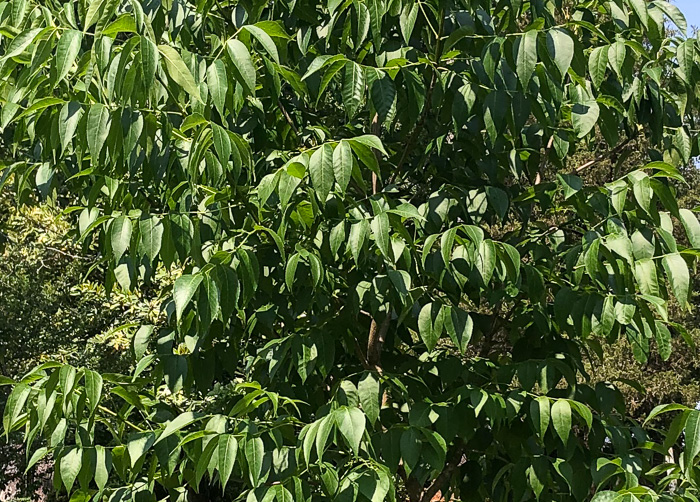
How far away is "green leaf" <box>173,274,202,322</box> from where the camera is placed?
5.94 ft

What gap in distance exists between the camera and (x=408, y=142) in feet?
8.70

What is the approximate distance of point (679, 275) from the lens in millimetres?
2012

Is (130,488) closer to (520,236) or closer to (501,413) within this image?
(501,413)

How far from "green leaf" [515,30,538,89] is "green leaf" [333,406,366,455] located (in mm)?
846

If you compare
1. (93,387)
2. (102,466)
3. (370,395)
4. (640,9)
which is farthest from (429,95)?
(102,466)

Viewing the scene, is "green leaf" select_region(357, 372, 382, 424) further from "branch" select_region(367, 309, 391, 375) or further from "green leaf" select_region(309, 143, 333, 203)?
"green leaf" select_region(309, 143, 333, 203)

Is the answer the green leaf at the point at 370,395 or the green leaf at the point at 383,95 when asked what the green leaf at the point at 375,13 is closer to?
the green leaf at the point at 383,95

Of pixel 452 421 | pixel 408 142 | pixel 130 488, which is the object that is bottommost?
pixel 130 488

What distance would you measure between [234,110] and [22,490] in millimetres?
10106

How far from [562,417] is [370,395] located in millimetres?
477

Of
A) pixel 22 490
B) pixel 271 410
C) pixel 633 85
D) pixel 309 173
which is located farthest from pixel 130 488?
pixel 22 490

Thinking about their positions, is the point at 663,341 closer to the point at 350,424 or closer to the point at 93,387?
the point at 350,424

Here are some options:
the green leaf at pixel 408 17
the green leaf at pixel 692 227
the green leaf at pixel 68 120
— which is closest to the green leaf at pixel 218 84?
the green leaf at pixel 68 120

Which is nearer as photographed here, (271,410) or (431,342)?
(431,342)
